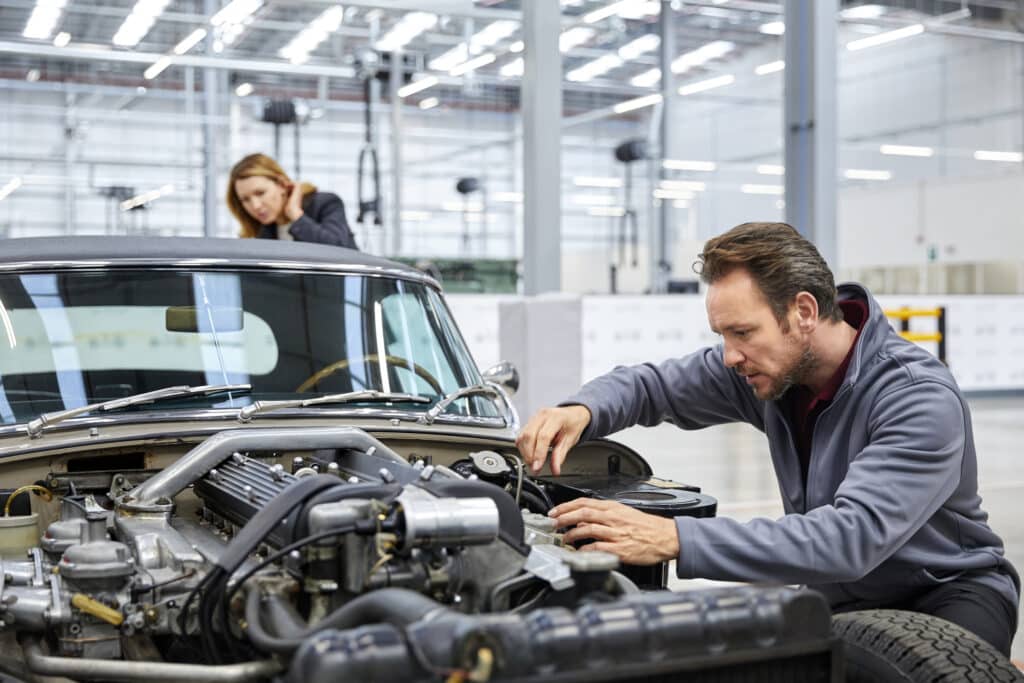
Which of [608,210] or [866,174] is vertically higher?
[866,174]

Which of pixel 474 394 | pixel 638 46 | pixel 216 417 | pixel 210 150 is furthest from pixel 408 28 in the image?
pixel 216 417

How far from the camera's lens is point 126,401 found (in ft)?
9.70

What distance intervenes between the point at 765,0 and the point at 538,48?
42.0 feet

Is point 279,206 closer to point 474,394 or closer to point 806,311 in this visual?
point 474,394

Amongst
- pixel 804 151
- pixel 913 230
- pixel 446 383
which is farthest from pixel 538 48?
pixel 913 230

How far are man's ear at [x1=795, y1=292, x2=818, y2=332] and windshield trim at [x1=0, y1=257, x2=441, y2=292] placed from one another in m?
1.56

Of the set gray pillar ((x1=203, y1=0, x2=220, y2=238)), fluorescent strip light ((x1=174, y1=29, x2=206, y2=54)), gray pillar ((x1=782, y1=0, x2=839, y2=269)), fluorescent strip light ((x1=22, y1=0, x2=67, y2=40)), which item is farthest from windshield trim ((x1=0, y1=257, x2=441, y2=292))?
fluorescent strip light ((x1=22, y1=0, x2=67, y2=40))

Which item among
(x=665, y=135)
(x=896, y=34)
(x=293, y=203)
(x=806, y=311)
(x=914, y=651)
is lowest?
(x=914, y=651)

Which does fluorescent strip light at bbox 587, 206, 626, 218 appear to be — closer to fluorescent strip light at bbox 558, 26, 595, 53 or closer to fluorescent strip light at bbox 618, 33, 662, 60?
fluorescent strip light at bbox 618, 33, 662, 60

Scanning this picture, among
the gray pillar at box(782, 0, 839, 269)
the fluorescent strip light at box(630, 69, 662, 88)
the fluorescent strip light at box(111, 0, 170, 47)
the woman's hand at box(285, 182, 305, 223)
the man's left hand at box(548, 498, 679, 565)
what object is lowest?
the man's left hand at box(548, 498, 679, 565)

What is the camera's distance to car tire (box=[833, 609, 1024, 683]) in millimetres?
2086

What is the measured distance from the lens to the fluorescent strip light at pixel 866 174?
2635cm

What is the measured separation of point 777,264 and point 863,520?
0.58m

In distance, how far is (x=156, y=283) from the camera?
131 inches
